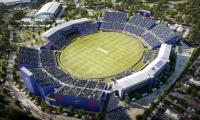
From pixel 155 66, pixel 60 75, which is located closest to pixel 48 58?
pixel 60 75

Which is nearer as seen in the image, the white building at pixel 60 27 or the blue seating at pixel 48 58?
the blue seating at pixel 48 58

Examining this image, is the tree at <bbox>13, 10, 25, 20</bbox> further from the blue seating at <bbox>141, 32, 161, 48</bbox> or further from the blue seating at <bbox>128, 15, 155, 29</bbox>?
the blue seating at <bbox>141, 32, 161, 48</bbox>

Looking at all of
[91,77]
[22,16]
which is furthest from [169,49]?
[22,16]

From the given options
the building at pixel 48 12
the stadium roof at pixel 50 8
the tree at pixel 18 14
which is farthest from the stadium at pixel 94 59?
the tree at pixel 18 14

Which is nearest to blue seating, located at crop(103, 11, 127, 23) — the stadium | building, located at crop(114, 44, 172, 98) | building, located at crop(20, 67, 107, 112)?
the stadium

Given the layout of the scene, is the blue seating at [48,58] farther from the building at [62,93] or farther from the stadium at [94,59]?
the building at [62,93]

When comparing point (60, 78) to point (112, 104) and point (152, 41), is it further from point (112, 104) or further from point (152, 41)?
point (152, 41)

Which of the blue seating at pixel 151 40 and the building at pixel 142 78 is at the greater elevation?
the blue seating at pixel 151 40
